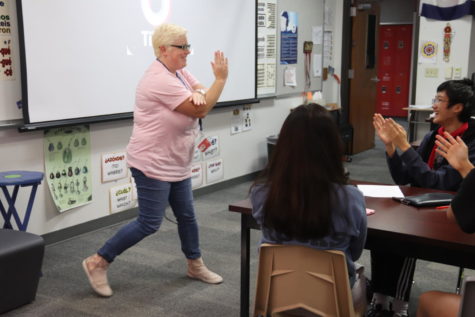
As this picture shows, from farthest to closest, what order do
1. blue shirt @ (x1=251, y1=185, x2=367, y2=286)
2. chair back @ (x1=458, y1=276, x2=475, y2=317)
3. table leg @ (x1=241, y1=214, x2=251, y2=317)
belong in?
table leg @ (x1=241, y1=214, x2=251, y2=317)
blue shirt @ (x1=251, y1=185, x2=367, y2=286)
chair back @ (x1=458, y1=276, x2=475, y2=317)

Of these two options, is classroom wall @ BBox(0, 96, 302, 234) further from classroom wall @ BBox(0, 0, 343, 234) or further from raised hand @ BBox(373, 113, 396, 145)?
raised hand @ BBox(373, 113, 396, 145)

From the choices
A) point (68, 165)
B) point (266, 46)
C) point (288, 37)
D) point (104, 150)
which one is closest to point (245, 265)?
point (68, 165)

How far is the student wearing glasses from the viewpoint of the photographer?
2719mm

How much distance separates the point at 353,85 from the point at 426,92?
94cm

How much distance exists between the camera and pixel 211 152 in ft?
16.7

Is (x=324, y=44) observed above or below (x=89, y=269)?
above

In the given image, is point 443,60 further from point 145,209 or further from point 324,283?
point 324,283

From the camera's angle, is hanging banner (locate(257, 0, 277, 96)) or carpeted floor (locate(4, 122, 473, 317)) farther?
hanging banner (locate(257, 0, 277, 96))

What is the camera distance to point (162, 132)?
9.05 feet

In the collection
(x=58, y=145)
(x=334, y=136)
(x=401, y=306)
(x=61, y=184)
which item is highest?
(x=334, y=136)

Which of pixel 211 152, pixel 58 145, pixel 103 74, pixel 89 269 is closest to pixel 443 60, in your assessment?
pixel 211 152

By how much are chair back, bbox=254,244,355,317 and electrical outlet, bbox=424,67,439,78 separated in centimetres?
524

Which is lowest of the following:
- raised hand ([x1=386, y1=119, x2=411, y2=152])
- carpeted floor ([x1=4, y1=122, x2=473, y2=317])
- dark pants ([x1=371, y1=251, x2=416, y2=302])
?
carpeted floor ([x1=4, y1=122, x2=473, y2=317])

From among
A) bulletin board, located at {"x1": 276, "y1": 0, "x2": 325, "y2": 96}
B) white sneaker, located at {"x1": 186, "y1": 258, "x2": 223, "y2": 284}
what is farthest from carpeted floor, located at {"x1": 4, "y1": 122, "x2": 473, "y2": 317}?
bulletin board, located at {"x1": 276, "y1": 0, "x2": 325, "y2": 96}
